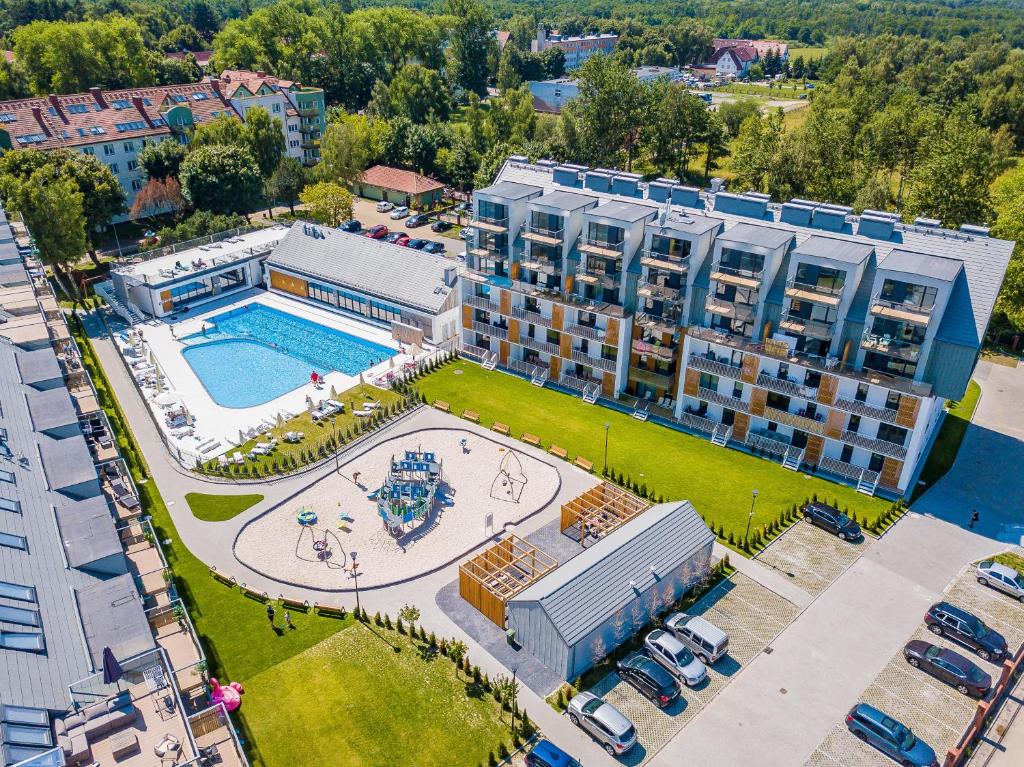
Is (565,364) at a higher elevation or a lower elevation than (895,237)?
lower

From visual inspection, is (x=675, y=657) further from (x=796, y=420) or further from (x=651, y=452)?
(x=796, y=420)

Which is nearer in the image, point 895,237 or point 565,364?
point 895,237

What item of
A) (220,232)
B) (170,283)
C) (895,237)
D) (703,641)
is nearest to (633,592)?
(703,641)

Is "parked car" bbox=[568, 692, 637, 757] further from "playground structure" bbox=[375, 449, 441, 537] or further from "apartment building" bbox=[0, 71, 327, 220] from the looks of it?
"apartment building" bbox=[0, 71, 327, 220]

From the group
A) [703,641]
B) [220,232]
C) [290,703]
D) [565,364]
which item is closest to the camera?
[290,703]

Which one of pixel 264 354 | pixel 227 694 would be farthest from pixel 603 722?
pixel 264 354

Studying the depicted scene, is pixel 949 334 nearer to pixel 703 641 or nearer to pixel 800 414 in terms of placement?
pixel 800 414

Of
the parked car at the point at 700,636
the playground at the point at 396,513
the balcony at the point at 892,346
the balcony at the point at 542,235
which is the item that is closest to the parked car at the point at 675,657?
the parked car at the point at 700,636
